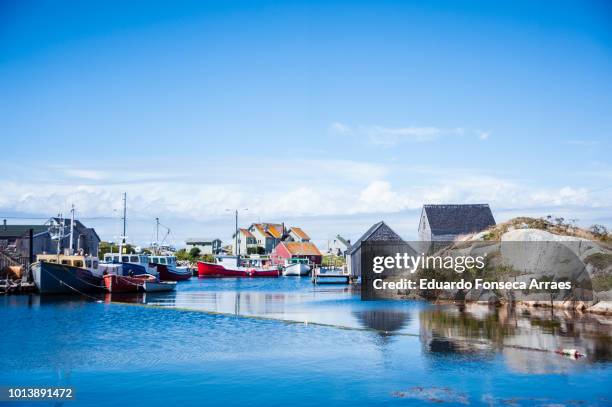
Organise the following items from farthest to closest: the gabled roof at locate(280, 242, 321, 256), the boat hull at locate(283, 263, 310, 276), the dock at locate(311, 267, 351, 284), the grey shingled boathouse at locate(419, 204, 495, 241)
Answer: the gabled roof at locate(280, 242, 321, 256)
the boat hull at locate(283, 263, 310, 276)
the dock at locate(311, 267, 351, 284)
the grey shingled boathouse at locate(419, 204, 495, 241)

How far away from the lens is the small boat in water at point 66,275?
55.6 metres

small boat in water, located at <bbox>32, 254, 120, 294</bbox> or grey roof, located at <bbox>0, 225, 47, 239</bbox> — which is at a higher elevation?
grey roof, located at <bbox>0, 225, 47, 239</bbox>

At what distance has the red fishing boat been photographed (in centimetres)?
5972

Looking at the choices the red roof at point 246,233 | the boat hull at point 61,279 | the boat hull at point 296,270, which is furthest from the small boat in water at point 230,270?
the boat hull at point 61,279

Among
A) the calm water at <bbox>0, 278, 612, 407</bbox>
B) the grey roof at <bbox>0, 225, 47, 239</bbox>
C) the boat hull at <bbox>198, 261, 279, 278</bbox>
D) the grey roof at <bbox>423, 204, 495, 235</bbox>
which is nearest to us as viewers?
the calm water at <bbox>0, 278, 612, 407</bbox>

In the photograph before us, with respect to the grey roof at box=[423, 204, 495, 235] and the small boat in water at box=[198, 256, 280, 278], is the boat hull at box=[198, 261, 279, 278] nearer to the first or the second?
the small boat in water at box=[198, 256, 280, 278]

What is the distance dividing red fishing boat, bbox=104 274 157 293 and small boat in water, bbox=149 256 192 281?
2114cm

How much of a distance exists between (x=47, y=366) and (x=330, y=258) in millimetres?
117138

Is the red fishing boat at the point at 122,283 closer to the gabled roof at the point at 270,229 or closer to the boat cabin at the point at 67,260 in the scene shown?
the boat cabin at the point at 67,260

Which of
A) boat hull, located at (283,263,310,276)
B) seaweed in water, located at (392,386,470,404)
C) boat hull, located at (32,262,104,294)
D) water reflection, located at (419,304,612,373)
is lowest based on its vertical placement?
boat hull, located at (283,263,310,276)

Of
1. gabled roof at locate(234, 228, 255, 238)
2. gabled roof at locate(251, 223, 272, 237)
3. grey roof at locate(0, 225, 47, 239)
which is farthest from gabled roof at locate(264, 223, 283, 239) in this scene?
grey roof at locate(0, 225, 47, 239)

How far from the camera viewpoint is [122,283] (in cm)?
6062

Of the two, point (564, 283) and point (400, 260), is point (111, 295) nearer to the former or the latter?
point (400, 260)

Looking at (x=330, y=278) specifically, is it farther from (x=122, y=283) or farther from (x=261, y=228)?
(x=261, y=228)
